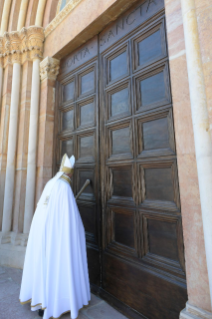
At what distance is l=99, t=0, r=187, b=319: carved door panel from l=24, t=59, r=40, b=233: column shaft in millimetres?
1373

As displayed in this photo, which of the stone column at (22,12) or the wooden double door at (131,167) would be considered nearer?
the wooden double door at (131,167)

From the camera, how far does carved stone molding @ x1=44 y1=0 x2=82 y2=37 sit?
8.63 feet

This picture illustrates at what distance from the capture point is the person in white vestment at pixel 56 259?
1574mm

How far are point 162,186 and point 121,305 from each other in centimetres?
125

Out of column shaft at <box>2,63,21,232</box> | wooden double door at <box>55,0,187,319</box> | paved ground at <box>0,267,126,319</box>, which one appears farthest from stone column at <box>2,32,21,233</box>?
wooden double door at <box>55,0,187,319</box>

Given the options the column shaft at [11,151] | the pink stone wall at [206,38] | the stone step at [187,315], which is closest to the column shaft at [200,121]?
the pink stone wall at [206,38]

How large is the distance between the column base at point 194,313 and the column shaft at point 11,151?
2.87 meters

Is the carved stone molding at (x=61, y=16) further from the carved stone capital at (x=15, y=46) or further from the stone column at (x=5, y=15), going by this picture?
the stone column at (x=5, y=15)

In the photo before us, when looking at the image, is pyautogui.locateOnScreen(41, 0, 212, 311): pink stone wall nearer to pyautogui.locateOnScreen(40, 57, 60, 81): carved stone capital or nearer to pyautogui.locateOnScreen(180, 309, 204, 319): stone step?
A: pyautogui.locateOnScreen(180, 309, 204, 319): stone step

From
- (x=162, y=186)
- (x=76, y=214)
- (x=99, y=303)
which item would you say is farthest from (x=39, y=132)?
(x=99, y=303)

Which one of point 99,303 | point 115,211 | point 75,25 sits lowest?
point 99,303

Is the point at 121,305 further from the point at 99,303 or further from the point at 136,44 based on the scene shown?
the point at 136,44

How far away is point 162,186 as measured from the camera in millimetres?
1638

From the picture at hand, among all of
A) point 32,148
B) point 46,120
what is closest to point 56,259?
point 32,148
